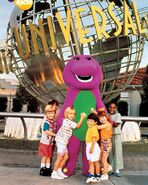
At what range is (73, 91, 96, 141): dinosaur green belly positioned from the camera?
590 centimetres

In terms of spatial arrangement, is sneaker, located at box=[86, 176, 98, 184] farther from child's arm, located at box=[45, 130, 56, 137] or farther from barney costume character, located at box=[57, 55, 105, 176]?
child's arm, located at box=[45, 130, 56, 137]

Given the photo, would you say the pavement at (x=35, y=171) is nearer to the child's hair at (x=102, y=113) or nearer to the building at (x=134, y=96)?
the child's hair at (x=102, y=113)

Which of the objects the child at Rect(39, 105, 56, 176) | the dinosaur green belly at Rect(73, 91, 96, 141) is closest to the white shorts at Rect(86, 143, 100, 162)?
the dinosaur green belly at Rect(73, 91, 96, 141)

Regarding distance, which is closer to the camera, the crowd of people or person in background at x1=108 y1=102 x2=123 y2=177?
the crowd of people

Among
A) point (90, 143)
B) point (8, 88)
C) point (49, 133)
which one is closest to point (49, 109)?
point (49, 133)

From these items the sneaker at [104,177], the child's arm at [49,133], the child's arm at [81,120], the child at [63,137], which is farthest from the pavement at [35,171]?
the child's arm at [81,120]

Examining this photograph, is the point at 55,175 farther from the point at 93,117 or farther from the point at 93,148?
the point at 93,117

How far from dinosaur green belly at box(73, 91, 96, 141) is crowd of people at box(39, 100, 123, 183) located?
0.07 metres

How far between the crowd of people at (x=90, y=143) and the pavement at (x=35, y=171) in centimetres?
16

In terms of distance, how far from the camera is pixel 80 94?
6094 mm

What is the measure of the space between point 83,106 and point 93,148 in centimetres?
74

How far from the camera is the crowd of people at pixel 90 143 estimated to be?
5.61 metres

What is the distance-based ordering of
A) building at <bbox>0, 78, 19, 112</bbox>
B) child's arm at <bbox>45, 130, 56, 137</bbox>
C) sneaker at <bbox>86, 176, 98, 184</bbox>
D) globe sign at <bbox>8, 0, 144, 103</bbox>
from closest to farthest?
1. sneaker at <bbox>86, 176, 98, 184</bbox>
2. child's arm at <bbox>45, 130, 56, 137</bbox>
3. globe sign at <bbox>8, 0, 144, 103</bbox>
4. building at <bbox>0, 78, 19, 112</bbox>

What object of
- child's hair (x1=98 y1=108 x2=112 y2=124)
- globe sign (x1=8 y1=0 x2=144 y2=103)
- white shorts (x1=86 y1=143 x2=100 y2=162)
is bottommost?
white shorts (x1=86 y1=143 x2=100 y2=162)
